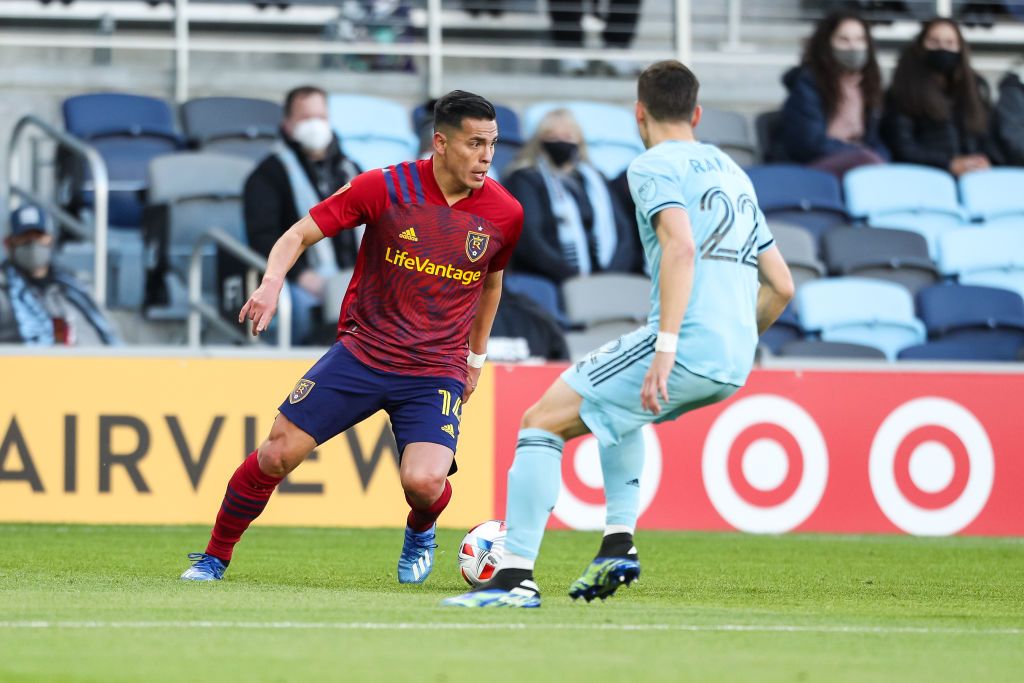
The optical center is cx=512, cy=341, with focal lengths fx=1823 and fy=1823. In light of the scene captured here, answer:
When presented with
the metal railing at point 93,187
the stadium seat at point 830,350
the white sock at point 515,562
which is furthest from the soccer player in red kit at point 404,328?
the stadium seat at point 830,350

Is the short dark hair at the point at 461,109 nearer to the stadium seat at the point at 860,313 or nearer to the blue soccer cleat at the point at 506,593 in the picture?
the blue soccer cleat at the point at 506,593

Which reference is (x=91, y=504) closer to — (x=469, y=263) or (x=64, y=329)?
(x=64, y=329)

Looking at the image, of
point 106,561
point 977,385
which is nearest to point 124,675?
point 106,561

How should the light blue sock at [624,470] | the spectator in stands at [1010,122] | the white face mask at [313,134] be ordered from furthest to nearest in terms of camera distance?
the spectator in stands at [1010,122]
the white face mask at [313,134]
the light blue sock at [624,470]

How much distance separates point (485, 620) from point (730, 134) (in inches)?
371

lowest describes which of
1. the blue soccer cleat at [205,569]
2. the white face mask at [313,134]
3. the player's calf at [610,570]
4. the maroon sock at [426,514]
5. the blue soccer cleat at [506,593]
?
the blue soccer cleat at [205,569]

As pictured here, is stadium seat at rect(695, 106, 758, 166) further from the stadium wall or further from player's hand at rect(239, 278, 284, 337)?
player's hand at rect(239, 278, 284, 337)

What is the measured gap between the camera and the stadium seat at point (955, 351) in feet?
40.8

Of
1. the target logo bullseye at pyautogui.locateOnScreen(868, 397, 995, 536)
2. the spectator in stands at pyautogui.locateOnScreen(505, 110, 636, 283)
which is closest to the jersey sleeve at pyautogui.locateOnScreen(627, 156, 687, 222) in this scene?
the target logo bullseye at pyautogui.locateOnScreen(868, 397, 995, 536)

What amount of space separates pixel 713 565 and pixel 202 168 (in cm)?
542

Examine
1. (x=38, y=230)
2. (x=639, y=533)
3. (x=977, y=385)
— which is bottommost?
(x=639, y=533)

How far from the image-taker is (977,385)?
11070 mm

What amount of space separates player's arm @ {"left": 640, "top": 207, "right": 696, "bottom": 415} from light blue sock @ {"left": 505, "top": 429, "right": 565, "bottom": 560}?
0.41 meters

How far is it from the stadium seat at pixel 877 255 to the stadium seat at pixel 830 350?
4.31 ft
